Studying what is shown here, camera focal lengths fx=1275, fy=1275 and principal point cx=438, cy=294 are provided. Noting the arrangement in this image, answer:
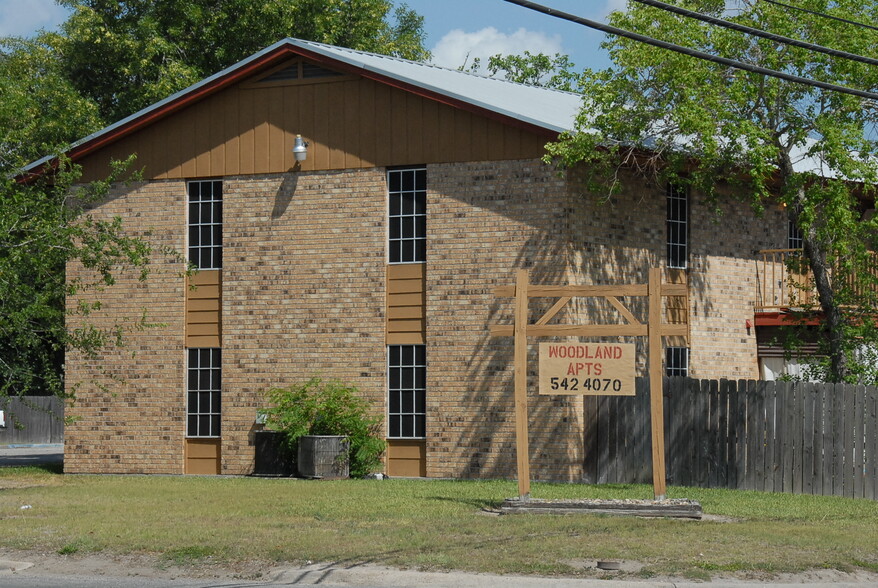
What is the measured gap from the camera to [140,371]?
83.8ft

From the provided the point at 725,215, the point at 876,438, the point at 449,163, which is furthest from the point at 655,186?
the point at 876,438

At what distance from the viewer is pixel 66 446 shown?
26.0 meters

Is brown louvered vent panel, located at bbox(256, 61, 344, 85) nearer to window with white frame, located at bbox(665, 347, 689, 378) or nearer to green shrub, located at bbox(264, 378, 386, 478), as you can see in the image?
A: green shrub, located at bbox(264, 378, 386, 478)

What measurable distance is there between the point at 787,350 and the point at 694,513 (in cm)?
854

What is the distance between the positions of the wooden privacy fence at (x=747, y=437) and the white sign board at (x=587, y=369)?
5.20 metres

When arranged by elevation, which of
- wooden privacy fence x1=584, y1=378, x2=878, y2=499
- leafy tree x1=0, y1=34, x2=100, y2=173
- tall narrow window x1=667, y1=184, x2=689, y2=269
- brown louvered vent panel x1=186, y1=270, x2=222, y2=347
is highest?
leafy tree x1=0, y1=34, x2=100, y2=173

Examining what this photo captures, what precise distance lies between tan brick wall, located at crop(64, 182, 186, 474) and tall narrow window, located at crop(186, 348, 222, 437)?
220 mm

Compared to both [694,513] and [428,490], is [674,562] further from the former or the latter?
[428,490]

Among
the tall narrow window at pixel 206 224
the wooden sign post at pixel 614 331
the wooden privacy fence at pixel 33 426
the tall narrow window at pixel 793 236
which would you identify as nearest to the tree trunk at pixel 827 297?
the tall narrow window at pixel 793 236

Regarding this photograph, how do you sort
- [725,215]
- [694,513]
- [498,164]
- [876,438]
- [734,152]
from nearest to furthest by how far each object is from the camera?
1. [694,513]
2. [876,438]
3. [734,152]
4. [498,164]
5. [725,215]

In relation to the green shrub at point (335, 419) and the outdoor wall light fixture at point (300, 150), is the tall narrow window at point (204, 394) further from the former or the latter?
the outdoor wall light fixture at point (300, 150)

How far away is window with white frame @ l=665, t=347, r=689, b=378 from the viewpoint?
80.4 ft

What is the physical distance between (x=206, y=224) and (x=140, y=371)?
127 inches

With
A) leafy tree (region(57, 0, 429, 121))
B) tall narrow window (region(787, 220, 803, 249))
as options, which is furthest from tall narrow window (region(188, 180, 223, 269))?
leafy tree (region(57, 0, 429, 121))
